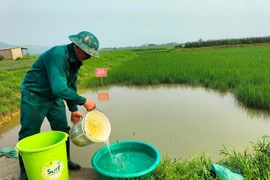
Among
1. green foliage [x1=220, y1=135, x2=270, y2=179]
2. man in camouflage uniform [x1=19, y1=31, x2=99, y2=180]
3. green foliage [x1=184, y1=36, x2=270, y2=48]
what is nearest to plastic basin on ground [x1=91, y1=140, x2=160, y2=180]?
man in camouflage uniform [x1=19, y1=31, x2=99, y2=180]

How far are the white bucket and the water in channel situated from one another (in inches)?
27.3

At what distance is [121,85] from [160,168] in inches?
189

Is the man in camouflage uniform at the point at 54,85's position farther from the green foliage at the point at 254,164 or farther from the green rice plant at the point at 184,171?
the green foliage at the point at 254,164

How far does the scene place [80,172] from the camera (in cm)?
197

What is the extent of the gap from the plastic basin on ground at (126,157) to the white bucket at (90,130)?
151 millimetres

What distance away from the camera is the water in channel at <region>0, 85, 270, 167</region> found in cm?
250

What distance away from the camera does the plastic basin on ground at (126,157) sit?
177cm

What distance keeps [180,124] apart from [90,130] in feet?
5.79

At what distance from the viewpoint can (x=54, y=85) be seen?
1470 mm

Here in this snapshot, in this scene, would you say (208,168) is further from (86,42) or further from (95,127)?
(86,42)

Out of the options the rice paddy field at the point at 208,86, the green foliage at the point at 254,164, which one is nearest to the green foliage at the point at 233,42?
the rice paddy field at the point at 208,86

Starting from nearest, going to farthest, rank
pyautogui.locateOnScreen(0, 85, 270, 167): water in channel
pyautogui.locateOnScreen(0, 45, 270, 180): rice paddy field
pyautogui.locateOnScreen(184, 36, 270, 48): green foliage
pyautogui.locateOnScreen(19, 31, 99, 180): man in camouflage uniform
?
pyautogui.locateOnScreen(19, 31, 99, 180): man in camouflage uniform < pyautogui.locateOnScreen(0, 45, 270, 180): rice paddy field < pyautogui.locateOnScreen(0, 85, 270, 167): water in channel < pyautogui.locateOnScreen(184, 36, 270, 48): green foliage

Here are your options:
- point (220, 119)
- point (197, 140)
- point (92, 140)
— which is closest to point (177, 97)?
point (220, 119)

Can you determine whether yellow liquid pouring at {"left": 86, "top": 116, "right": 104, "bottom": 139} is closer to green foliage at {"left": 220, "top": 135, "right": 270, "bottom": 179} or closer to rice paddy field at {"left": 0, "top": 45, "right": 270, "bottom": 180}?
rice paddy field at {"left": 0, "top": 45, "right": 270, "bottom": 180}
